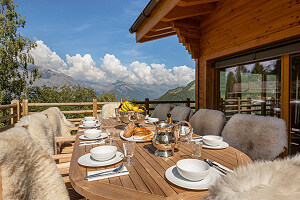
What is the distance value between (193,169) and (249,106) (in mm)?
2996

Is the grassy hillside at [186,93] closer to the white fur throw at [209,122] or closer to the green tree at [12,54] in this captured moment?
the white fur throw at [209,122]

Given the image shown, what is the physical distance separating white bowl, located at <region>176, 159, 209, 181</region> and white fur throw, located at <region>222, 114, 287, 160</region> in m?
0.87

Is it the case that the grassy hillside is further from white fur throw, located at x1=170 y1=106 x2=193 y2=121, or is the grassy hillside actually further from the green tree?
Result: the green tree

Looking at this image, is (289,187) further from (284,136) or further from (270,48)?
(270,48)

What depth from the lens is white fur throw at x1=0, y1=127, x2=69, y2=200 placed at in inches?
31.1

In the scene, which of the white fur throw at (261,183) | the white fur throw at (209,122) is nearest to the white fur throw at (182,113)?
the white fur throw at (209,122)

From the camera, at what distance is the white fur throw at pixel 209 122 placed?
1.95 m

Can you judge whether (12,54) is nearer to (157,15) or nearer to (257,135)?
(157,15)

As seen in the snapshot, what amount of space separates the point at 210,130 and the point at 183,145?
0.76 meters

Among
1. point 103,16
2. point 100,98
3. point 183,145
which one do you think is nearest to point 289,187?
point 183,145

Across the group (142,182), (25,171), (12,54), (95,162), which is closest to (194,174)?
(142,182)

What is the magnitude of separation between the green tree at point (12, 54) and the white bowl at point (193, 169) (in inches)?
373

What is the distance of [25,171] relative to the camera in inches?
36.1

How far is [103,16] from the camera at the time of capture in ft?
218
